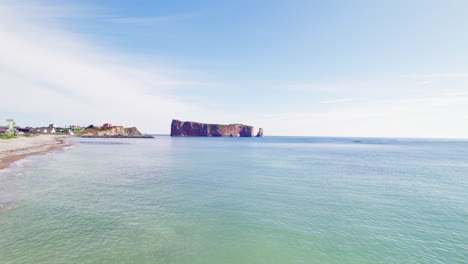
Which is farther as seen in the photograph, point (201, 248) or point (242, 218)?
point (242, 218)

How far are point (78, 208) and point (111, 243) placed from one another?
8.20 metres

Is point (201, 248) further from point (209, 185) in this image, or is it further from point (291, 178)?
point (291, 178)

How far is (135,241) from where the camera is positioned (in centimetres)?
1284

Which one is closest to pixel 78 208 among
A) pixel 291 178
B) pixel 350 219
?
pixel 350 219

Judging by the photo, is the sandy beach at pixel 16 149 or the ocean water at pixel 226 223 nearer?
the ocean water at pixel 226 223

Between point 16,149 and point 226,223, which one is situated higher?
point 16,149

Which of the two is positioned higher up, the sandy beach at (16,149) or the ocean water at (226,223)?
the sandy beach at (16,149)

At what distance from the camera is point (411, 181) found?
32500mm

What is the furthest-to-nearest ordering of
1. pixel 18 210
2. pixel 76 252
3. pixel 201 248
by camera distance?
1. pixel 18 210
2. pixel 201 248
3. pixel 76 252

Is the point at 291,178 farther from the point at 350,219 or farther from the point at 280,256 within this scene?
the point at 280,256

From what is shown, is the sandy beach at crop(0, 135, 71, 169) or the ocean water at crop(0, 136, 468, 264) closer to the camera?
the ocean water at crop(0, 136, 468, 264)

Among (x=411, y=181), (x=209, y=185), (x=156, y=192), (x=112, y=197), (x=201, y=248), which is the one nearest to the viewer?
(x=201, y=248)

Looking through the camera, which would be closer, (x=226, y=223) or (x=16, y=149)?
(x=226, y=223)

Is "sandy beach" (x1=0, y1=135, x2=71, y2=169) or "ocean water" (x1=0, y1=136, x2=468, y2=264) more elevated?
"sandy beach" (x1=0, y1=135, x2=71, y2=169)
